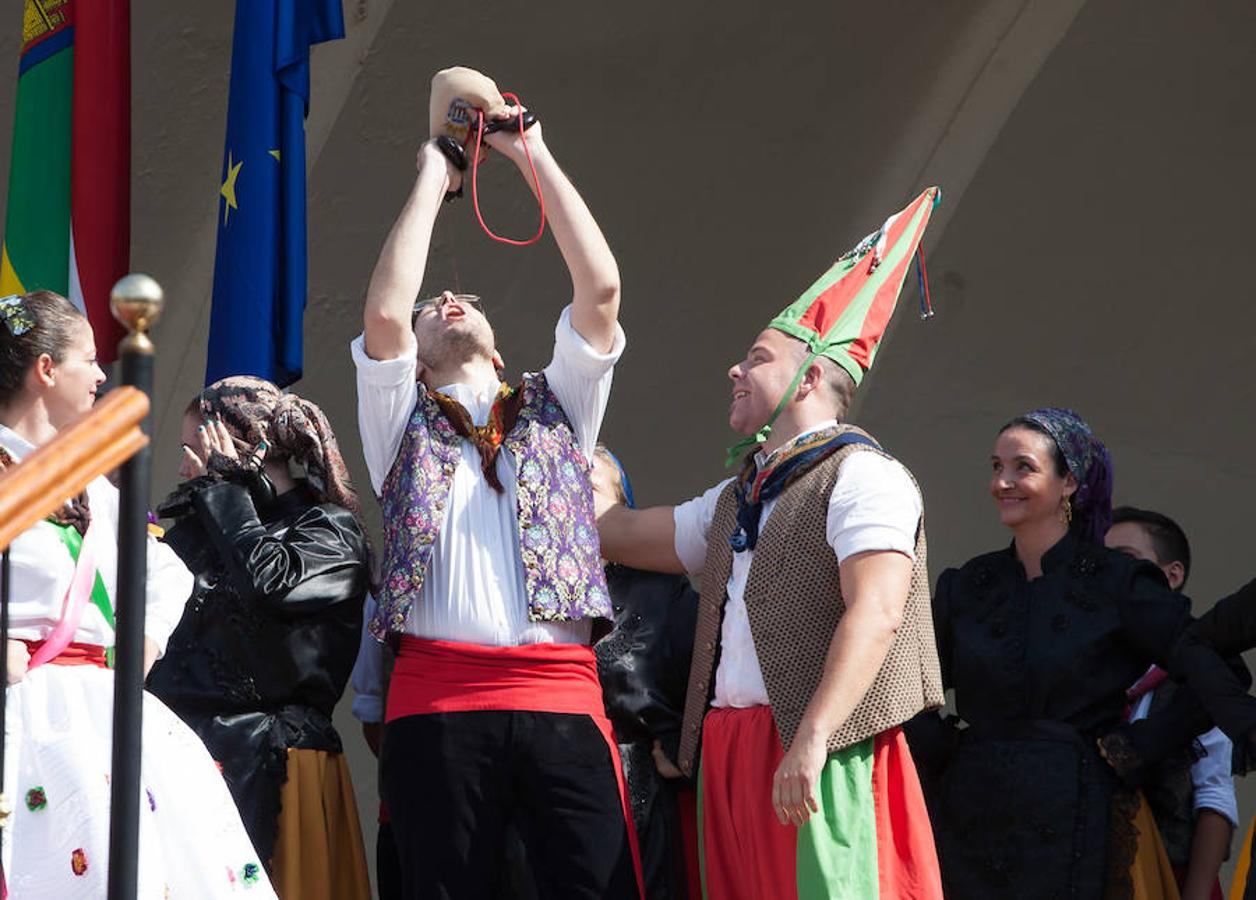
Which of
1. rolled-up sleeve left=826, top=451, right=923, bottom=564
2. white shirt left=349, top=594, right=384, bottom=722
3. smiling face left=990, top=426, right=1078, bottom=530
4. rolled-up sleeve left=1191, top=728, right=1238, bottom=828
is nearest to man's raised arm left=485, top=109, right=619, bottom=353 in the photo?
rolled-up sleeve left=826, top=451, right=923, bottom=564

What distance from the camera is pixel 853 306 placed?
13.7 feet

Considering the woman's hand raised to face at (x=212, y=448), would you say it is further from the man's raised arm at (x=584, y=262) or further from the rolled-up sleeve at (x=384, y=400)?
the man's raised arm at (x=584, y=262)

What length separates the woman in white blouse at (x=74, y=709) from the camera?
3.32 metres

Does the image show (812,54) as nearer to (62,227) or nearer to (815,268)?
(815,268)

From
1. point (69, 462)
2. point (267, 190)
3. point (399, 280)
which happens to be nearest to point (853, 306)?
point (399, 280)

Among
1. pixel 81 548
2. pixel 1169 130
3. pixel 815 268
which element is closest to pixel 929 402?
pixel 815 268

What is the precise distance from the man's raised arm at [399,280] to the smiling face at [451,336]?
0.13m

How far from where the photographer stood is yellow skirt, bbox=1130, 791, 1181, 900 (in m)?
4.17

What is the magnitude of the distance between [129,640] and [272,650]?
1.91 meters

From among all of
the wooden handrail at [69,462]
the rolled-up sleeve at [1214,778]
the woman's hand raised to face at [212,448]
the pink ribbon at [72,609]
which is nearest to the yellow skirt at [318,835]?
the woman's hand raised to face at [212,448]

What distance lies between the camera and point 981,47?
6363 mm

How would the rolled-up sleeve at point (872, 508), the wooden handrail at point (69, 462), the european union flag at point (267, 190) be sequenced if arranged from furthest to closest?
1. the european union flag at point (267, 190)
2. the rolled-up sleeve at point (872, 508)
3. the wooden handrail at point (69, 462)

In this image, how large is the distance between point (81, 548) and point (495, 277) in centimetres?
303

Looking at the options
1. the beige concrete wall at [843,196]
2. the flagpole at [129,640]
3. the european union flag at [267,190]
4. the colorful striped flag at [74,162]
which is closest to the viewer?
the flagpole at [129,640]
